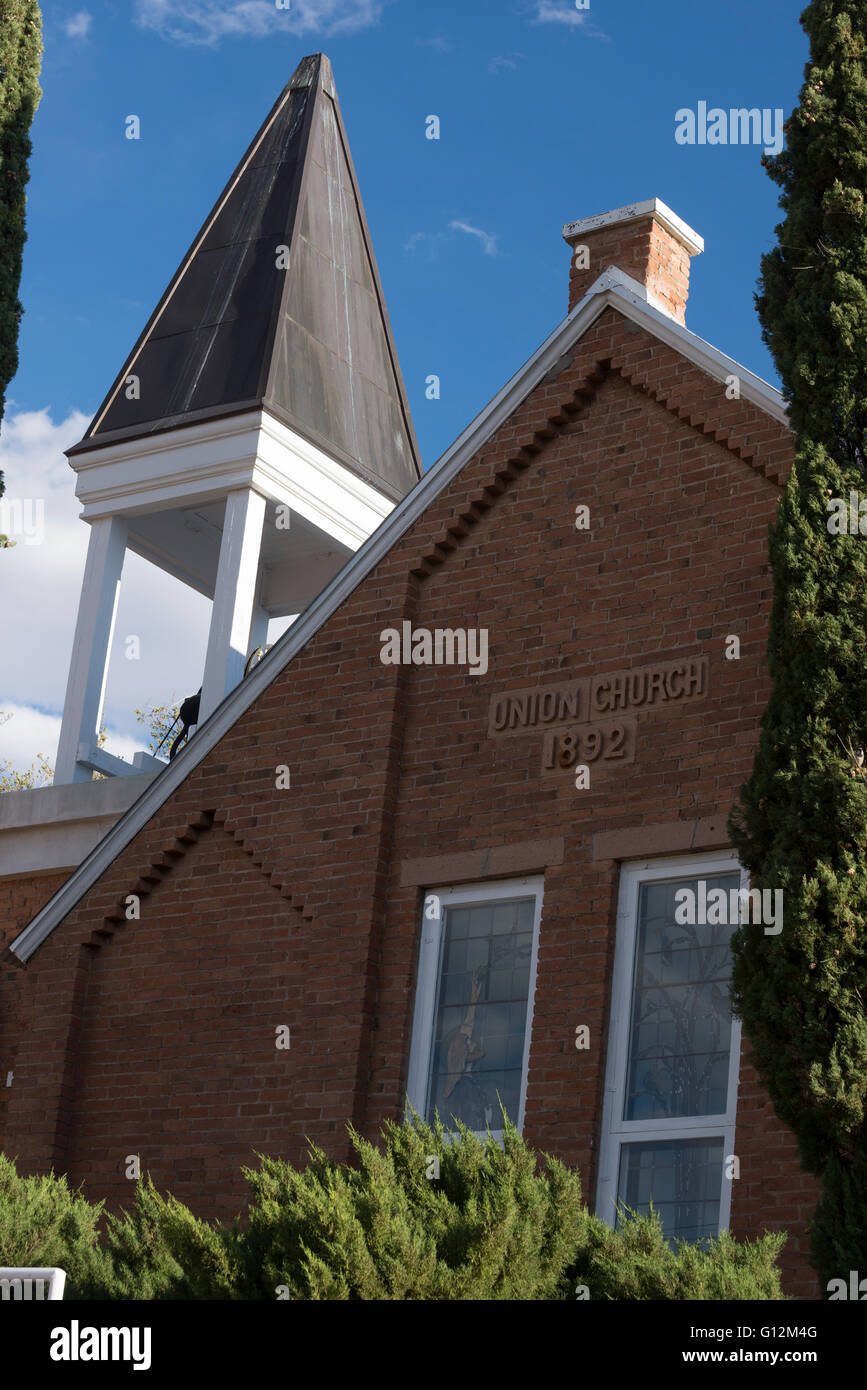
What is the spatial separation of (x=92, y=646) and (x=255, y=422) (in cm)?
249

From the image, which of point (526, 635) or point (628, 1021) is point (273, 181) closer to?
point (526, 635)

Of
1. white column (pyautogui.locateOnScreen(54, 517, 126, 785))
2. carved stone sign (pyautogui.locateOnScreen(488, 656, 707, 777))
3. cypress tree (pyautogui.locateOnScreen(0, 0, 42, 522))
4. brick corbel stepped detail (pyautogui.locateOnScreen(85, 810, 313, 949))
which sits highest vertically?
cypress tree (pyautogui.locateOnScreen(0, 0, 42, 522))

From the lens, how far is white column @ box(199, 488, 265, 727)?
15195mm

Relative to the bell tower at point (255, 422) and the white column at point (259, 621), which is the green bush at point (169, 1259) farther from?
the white column at point (259, 621)

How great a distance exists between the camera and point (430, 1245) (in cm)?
741

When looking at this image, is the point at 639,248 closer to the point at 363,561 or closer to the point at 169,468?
the point at 363,561

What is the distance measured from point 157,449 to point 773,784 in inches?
350

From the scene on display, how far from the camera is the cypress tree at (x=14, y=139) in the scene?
13484mm

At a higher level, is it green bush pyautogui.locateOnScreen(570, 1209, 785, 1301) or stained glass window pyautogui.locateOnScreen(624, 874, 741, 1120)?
stained glass window pyautogui.locateOnScreen(624, 874, 741, 1120)

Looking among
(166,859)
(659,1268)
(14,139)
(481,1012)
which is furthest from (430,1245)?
(14,139)

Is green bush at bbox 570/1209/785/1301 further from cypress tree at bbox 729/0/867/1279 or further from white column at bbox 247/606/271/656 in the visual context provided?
white column at bbox 247/606/271/656

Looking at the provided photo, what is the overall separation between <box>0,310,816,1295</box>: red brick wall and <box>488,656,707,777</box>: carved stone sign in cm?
9

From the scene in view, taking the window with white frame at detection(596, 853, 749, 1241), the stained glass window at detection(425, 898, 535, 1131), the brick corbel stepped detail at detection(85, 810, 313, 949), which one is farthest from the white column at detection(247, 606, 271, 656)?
the window with white frame at detection(596, 853, 749, 1241)

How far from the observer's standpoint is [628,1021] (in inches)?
410
